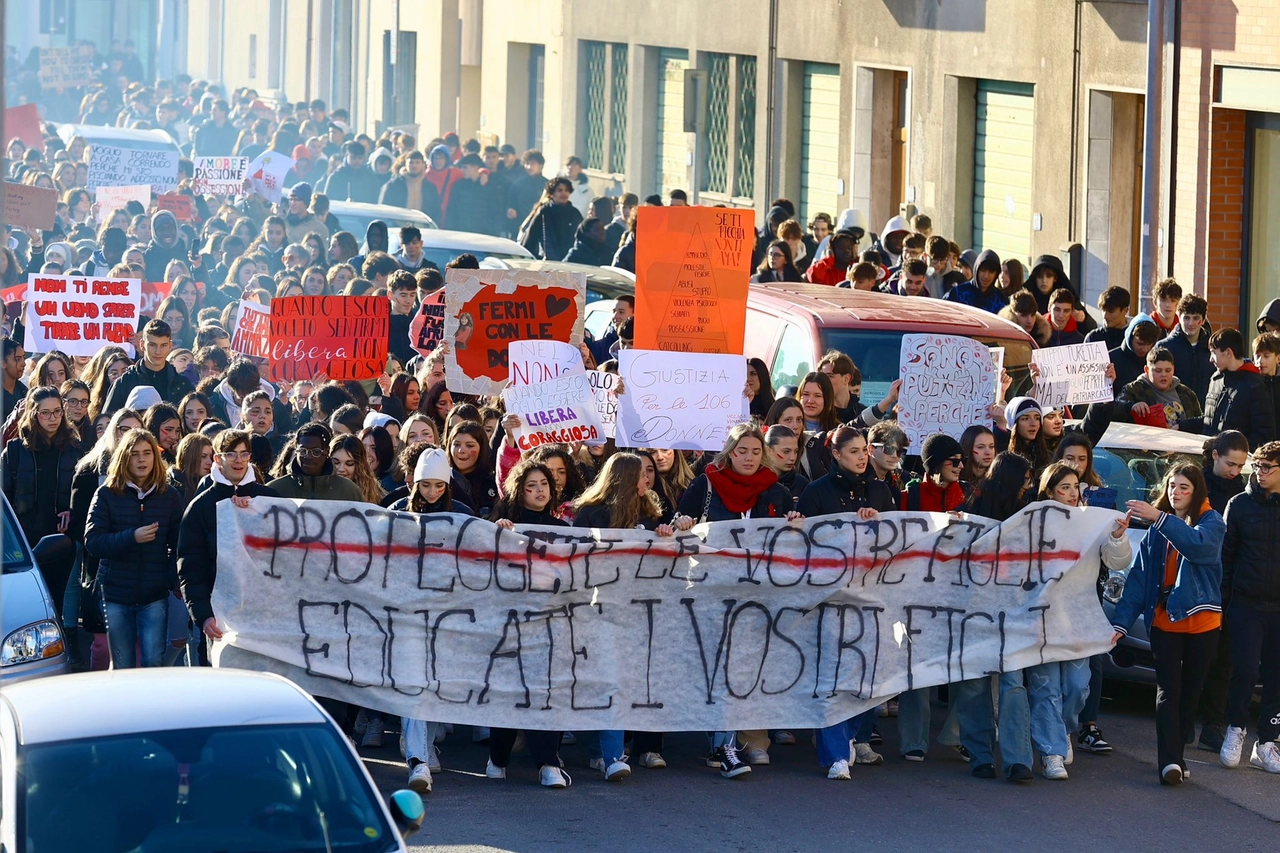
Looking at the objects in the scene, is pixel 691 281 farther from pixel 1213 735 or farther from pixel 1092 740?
pixel 1213 735

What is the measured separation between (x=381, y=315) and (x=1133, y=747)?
17.7ft

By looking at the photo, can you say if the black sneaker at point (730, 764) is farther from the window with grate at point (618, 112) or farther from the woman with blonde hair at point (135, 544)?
the window with grate at point (618, 112)

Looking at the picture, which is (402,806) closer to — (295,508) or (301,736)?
(301,736)

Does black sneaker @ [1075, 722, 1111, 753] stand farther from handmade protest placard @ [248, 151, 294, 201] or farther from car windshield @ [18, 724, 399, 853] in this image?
handmade protest placard @ [248, 151, 294, 201]

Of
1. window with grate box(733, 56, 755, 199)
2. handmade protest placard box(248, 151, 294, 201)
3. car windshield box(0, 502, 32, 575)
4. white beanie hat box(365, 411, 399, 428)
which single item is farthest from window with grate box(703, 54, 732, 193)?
car windshield box(0, 502, 32, 575)

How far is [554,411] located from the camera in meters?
11.3

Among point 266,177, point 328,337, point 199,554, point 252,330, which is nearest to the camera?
point 199,554

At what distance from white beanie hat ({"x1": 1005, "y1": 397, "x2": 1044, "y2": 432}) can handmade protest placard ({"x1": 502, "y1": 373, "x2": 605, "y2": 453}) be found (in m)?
2.21

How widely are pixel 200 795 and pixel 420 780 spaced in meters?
3.07

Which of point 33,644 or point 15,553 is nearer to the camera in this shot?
point 33,644

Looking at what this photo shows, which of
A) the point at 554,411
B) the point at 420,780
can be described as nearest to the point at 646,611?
the point at 420,780

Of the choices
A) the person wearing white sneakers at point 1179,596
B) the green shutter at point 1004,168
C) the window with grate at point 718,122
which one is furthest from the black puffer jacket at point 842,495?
the window with grate at point 718,122

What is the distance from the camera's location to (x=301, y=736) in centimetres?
637

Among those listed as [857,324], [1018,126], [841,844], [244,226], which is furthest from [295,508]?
[1018,126]
